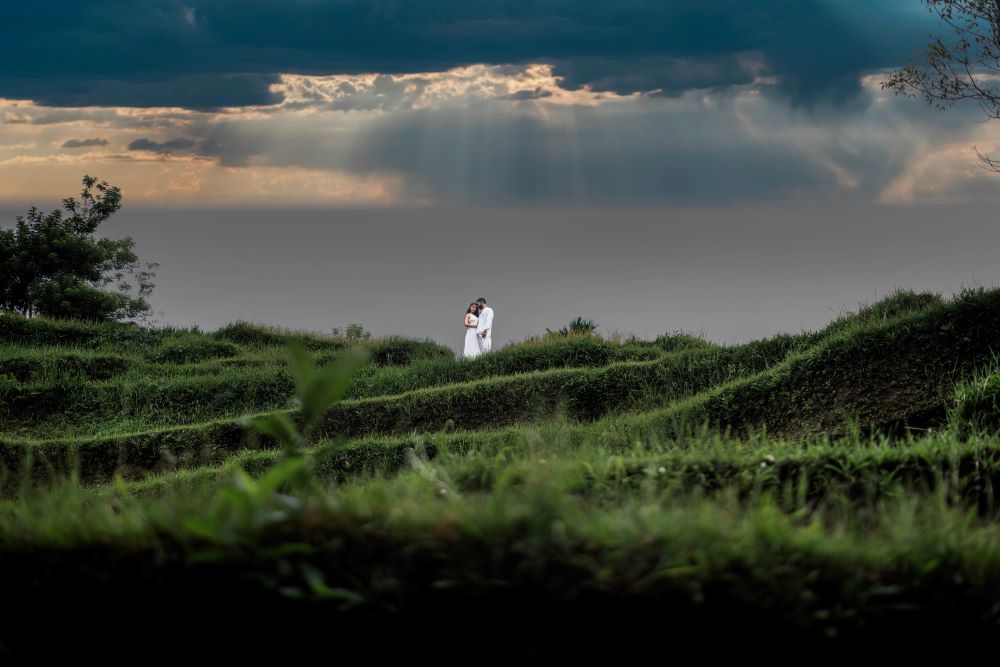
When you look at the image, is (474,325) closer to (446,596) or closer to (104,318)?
(104,318)

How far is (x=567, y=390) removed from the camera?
47.1 ft

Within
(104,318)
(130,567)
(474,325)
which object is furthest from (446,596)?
(104,318)

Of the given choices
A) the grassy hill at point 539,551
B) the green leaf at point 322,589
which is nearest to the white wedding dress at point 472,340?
the grassy hill at point 539,551

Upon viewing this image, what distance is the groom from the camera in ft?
70.8

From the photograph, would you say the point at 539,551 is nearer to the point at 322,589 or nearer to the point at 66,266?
the point at 322,589

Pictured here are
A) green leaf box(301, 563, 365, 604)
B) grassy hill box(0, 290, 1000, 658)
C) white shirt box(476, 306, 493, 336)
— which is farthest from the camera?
white shirt box(476, 306, 493, 336)

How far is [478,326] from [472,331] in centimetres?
30

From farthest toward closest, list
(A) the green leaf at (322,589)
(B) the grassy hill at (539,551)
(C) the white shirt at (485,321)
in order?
1. (C) the white shirt at (485,321)
2. (B) the grassy hill at (539,551)
3. (A) the green leaf at (322,589)

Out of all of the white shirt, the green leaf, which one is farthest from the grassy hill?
the white shirt

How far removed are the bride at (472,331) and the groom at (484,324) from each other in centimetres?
9

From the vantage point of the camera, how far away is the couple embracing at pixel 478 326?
21625 mm

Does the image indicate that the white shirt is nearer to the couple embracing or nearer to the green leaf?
the couple embracing

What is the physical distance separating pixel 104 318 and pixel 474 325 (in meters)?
11.4

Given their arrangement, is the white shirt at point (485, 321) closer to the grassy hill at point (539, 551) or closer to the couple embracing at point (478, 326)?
the couple embracing at point (478, 326)
